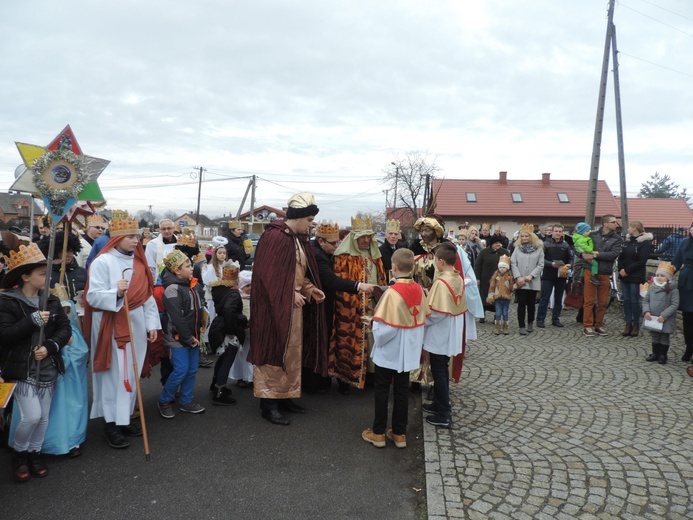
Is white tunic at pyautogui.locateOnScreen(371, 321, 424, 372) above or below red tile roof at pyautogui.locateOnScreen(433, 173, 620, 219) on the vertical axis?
below

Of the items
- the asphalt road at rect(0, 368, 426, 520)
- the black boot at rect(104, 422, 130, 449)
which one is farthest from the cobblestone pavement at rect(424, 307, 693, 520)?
the black boot at rect(104, 422, 130, 449)

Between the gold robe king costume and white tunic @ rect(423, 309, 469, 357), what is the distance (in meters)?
1.04

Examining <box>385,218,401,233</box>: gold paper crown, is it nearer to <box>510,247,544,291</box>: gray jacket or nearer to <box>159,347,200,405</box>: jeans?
<box>159,347,200,405</box>: jeans

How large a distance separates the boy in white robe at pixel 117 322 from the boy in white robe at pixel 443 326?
8.13 feet

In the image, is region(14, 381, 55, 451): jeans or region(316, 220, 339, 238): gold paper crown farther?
region(316, 220, 339, 238): gold paper crown

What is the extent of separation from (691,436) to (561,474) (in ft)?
5.11

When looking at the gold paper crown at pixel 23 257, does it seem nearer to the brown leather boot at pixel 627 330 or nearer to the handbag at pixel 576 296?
the brown leather boot at pixel 627 330

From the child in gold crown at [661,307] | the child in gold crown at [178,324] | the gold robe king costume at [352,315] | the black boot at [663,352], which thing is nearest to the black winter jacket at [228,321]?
the child in gold crown at [178,324]

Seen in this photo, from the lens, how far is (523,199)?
36.5 m

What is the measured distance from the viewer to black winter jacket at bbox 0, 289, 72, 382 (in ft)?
10.5

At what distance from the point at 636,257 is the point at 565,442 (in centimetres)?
490

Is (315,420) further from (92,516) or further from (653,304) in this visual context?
(653,304)

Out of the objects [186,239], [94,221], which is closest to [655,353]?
[186,239]

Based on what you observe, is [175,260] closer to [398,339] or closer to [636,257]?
[398,339]
